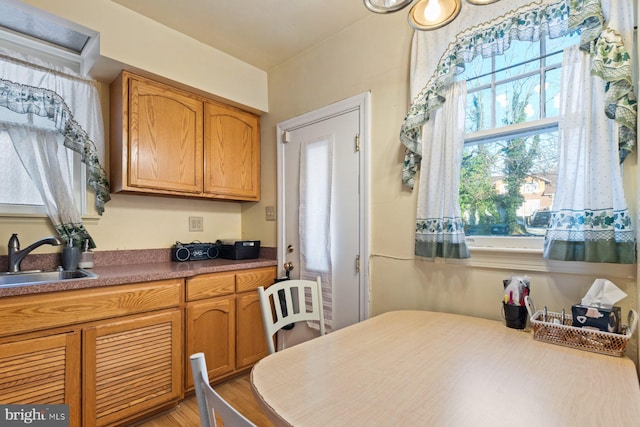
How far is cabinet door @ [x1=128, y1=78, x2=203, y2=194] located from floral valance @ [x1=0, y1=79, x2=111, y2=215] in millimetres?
241

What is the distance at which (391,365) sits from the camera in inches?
37.4

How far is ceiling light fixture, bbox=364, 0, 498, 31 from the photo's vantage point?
1.04 meters

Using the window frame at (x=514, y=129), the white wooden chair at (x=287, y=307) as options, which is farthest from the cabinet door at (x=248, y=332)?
the window frame at (x=514, y=129)

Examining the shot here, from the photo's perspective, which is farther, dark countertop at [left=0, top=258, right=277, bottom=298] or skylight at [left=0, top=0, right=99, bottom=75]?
skylight at [left=0, top=0, right=99, bottom=75]

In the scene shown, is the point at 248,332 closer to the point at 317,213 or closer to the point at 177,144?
the point at 317,213

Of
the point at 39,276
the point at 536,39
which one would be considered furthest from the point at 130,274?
the point at 536,39

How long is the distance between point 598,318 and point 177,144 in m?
2.52

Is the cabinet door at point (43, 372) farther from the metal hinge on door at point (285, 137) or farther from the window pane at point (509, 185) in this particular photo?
the window pane at point (509, 185)

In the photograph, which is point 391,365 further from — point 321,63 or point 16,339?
point 321,63

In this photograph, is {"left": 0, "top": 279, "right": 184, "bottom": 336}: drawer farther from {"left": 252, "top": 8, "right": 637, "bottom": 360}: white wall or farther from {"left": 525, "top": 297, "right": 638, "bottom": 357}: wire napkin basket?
{"left": 525, "top": 297, "right": 638, "bottom": 357}: wire napkin basket

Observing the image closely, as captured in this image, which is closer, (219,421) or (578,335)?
(578,335)

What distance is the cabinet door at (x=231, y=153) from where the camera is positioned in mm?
2520

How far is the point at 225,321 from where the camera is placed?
2.27 metres
